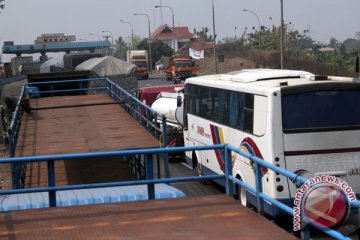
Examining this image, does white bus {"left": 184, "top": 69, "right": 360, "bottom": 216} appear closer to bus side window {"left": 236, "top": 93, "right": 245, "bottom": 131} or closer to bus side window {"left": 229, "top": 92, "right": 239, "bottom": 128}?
bus side window {"left": 236, "top": 93, "right": 245, "bottom": 131}

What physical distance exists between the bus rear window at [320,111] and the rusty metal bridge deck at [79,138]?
107 inches

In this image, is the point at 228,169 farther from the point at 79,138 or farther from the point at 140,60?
the point at 140,60

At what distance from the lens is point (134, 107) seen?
1580cm

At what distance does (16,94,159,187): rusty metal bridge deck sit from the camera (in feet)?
39.9

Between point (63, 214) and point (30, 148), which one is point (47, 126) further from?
point (63, 214)

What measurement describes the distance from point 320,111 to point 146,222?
6.77 metres

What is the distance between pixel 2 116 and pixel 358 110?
824 inches

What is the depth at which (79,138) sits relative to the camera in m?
13.0

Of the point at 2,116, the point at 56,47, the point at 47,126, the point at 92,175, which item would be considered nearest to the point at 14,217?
the point at 92,175

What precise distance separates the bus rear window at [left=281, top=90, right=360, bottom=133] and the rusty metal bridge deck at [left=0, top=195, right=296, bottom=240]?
509 centimetres

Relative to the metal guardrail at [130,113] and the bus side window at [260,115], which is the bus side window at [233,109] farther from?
the metal guardrail at [130,113]

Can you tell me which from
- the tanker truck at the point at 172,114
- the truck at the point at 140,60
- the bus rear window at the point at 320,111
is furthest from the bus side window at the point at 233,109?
the truck at the point at 140,60

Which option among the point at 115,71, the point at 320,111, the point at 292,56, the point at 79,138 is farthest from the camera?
the point at 292,56

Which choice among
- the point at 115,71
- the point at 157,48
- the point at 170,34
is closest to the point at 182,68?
the point at 115,71
